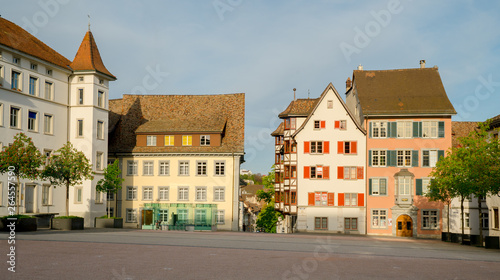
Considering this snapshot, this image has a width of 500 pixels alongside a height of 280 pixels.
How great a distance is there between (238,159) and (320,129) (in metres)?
8.88

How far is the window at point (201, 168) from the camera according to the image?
5950cm

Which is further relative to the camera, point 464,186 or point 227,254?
point 464,186

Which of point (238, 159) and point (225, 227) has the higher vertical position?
point (238, 159)

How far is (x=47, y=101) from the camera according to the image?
164ft

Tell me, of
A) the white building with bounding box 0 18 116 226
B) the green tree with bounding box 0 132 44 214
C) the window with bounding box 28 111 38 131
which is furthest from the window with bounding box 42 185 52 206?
the green tree with bounding box 0 132 44 214

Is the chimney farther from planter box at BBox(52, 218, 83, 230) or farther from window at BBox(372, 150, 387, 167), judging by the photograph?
planter box at BBox(52, 218, 83, 230)

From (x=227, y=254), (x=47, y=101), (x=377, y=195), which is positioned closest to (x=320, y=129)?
(x=377, y=195)

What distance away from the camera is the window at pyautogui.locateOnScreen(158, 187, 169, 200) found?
5991 cm

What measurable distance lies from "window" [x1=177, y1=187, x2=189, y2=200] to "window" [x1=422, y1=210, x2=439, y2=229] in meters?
23.8

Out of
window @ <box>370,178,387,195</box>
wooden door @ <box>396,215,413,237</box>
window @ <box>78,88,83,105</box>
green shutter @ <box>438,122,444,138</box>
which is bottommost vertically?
wooden door @ <box>396,215,413,237</box>

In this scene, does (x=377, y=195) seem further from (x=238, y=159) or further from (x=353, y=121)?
(x=238, y=159)

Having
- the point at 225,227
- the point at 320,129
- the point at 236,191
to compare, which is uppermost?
the point at 320,129

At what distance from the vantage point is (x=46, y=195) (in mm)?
49375

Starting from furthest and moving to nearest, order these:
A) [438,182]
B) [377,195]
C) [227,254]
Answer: [377,195], [438,182], [227,254]
